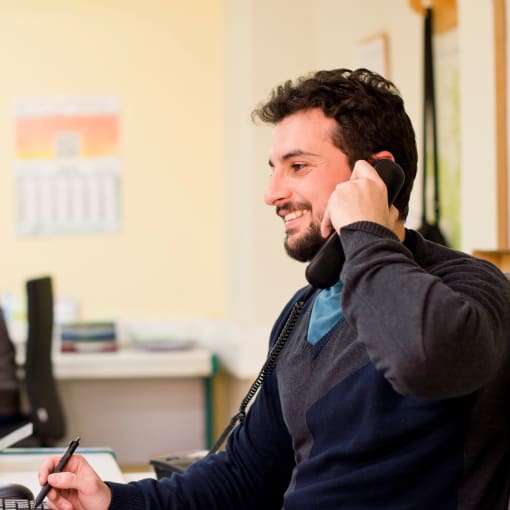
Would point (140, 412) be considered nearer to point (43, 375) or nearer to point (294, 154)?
point (43, 375)

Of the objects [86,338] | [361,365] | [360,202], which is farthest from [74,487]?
[86,338]

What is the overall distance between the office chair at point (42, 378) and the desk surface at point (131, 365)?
0.16 meters

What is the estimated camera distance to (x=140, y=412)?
394cm

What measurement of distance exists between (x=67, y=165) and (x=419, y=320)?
132 inches

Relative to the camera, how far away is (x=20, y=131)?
4203 millimetres

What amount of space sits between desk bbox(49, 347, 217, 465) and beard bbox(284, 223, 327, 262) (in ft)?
8.17

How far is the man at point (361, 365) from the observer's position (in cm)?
112

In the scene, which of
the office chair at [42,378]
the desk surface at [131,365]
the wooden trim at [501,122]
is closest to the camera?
the wooden trim at [501,122]

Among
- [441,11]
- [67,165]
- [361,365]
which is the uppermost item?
[441,11]

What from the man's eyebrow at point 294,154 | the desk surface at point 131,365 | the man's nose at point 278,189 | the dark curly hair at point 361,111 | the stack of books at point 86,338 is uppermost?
the dark curly hair at point 361,111

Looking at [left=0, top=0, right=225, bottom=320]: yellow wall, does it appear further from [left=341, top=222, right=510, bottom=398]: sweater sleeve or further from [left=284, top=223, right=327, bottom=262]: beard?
[left=341, top=222, right=510, bottom=398]: sweater sleeve

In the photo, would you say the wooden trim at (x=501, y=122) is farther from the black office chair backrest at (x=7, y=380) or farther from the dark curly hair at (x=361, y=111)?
the black office chair backrest at (x=7, y=380)

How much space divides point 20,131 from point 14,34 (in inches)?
16.4

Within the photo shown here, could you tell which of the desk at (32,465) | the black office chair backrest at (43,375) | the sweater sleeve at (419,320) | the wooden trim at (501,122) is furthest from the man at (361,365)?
the black office chair backrest at (43,375)
